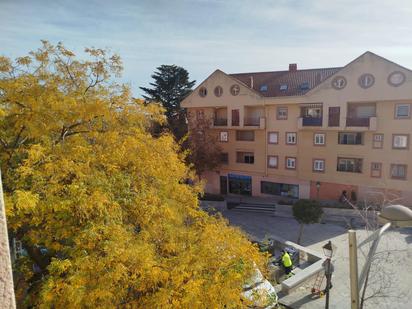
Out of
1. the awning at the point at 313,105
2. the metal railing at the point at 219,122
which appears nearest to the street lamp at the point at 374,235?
the awning at the point at 313,105

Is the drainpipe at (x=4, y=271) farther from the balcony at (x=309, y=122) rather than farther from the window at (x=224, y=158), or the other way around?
the window at (x=224, y=158)

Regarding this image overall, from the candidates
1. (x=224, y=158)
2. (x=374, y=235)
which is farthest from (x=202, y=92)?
(x=374, y=235)

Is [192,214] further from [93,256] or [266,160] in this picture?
[266,160]

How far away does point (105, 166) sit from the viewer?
8281 mm

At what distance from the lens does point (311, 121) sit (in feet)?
84.5

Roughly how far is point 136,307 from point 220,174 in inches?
988

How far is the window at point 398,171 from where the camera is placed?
23.1m

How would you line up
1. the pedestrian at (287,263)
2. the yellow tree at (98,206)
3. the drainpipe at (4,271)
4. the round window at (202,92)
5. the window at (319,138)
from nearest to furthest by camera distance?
1. the drainpipe at (4,271)
2. the yellow tree at (98,206)
3. the pedestrian at (287,263)
4. the window at (319,138)
5. the round window at (202,92)

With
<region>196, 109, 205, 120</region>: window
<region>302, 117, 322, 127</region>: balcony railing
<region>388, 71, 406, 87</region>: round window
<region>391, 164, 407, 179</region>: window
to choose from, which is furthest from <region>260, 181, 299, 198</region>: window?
<region>388, 71, 406, 87</region>: round window

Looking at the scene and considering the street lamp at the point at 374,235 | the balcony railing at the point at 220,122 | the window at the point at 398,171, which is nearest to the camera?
the street lamp at the point at 374,235

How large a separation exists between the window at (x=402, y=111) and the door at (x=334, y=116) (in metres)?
3.97

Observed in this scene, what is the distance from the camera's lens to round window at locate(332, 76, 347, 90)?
78.6 ft

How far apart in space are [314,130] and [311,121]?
0.84 meters

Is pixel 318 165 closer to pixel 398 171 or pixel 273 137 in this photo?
pixel 273 137
